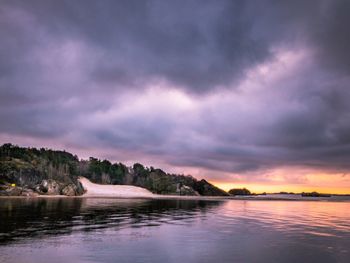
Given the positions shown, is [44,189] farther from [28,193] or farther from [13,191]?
[13,191]

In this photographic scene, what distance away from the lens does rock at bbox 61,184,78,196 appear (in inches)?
6777

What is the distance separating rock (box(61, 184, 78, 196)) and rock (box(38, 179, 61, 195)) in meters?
2.72

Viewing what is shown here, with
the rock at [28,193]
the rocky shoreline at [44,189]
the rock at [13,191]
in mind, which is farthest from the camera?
the rock at [28,193]

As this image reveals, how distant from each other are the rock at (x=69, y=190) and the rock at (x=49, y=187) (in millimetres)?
2716

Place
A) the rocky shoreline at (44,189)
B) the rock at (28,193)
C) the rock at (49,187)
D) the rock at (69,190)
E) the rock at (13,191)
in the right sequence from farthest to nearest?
1. the rock at (69,190)
2. the rock at (49,187)
3. the rock at (28,193)
4. the rocky shoreline at (44,189)
5. the rock at (13,191)

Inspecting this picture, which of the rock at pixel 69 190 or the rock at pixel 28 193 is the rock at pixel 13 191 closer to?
the rock at pixel 28 193

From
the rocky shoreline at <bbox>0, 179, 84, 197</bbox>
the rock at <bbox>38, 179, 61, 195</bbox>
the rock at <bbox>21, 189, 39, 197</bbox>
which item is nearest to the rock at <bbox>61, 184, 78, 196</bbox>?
the rocky shoreline at <bbox>0, 179, 84, 197</bbox>

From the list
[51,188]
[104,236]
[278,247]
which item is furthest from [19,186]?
[278,247]

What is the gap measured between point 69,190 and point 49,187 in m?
10.6

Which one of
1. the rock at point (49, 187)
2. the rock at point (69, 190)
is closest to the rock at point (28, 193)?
the rock at point (49, 187)

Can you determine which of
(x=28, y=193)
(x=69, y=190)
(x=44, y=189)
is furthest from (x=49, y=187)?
(x=28, y=193)

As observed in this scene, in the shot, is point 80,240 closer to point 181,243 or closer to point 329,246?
point 181,243

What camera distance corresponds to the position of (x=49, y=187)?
169m

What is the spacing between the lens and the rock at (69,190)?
17212 cm
